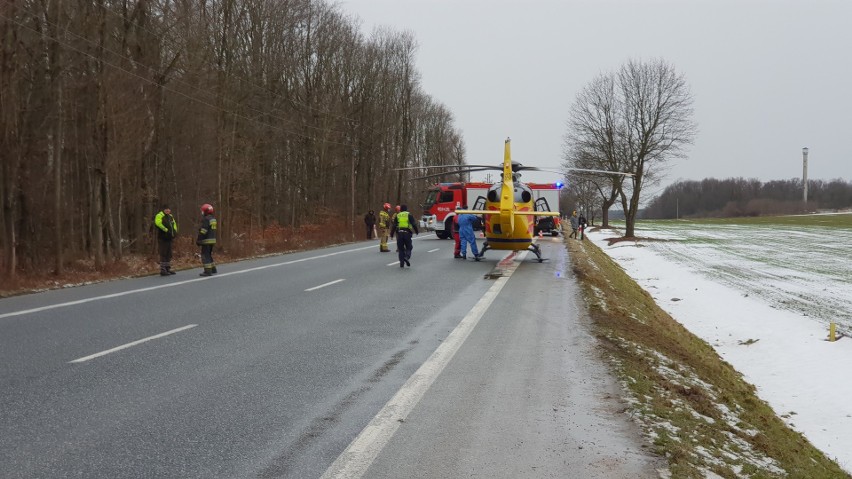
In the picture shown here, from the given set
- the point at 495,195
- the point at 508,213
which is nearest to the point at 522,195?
the point at 495,195

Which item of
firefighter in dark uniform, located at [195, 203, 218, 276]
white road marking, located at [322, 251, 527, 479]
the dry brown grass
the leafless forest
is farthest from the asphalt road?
the leafless forest

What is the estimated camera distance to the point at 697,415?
5.71 m

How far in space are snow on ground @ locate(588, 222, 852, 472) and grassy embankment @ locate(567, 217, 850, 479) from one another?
0.83 meters

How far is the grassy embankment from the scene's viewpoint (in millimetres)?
4582

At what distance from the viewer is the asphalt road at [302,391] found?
14.0 ft

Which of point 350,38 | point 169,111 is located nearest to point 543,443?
point 169,111

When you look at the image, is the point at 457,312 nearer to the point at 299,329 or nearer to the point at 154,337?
the point at 299,329

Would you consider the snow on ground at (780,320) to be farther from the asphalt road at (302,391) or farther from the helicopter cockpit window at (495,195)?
the helicopter cockpit window at (495,195)

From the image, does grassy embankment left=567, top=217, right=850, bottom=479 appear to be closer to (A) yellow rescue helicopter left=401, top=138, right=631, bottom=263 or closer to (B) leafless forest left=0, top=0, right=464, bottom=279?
(A) yellow rescue helicopter left=401, top=138, right=631, bottom=263

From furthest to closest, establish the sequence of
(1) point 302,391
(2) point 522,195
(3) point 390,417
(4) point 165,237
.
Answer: (2) point 522,195 < (4) point 165,237 < (1) point 302,391 < (3) point 390,417

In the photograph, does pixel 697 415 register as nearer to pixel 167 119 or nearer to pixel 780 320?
pixel 780 320

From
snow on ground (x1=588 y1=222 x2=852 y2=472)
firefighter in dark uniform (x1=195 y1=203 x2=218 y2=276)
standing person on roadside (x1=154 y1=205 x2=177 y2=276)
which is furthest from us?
standing person on roadside (x1=154 y1=205 x2=177 y2=276)

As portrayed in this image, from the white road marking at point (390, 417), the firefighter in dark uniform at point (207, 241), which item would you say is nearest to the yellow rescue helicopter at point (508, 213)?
the firefighter in dark uniform at point (207, 241)

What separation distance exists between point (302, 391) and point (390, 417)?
1133 mm
